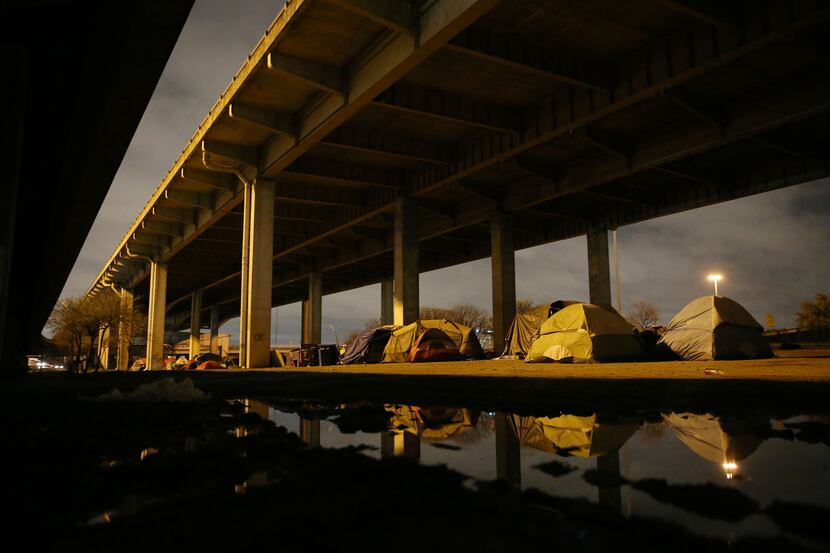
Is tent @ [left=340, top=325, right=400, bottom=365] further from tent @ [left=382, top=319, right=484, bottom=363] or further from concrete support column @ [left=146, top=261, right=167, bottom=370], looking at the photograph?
concrete support column @ [left=146, top=261, right=167, bottom=370]

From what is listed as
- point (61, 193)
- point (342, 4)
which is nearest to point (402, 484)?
point (61, 193)

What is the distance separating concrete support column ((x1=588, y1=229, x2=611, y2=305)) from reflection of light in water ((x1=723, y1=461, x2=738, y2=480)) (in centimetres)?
3384

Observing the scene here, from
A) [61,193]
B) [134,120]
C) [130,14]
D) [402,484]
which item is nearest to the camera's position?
[402,484]

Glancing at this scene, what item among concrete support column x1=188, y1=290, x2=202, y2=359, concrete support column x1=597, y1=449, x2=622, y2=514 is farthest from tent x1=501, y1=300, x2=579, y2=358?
concrete support column x1=188, y1=290, x2=202, y2=359

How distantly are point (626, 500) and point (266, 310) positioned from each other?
25183 millimetres

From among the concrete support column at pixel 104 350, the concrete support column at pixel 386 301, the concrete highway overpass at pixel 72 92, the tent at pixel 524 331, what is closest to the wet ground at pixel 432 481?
the concrete highway overpass at pixel 72 92

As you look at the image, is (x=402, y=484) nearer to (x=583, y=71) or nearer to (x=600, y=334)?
(x=600, y=334)

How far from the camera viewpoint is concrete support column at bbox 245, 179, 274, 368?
2511 cm

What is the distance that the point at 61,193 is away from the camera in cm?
1359

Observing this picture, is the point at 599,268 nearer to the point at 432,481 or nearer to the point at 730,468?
the point at 730,468

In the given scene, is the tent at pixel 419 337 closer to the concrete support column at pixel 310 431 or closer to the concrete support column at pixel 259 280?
the concrete support column at pixel 259 280

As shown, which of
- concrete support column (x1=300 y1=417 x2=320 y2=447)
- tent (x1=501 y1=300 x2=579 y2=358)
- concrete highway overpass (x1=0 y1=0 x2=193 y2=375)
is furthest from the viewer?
tent (x1=501 y1=300 x2=579 y2=358)

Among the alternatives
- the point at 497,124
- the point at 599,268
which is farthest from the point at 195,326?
the point at 497,124

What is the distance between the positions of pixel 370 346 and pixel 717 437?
23.9 meters
